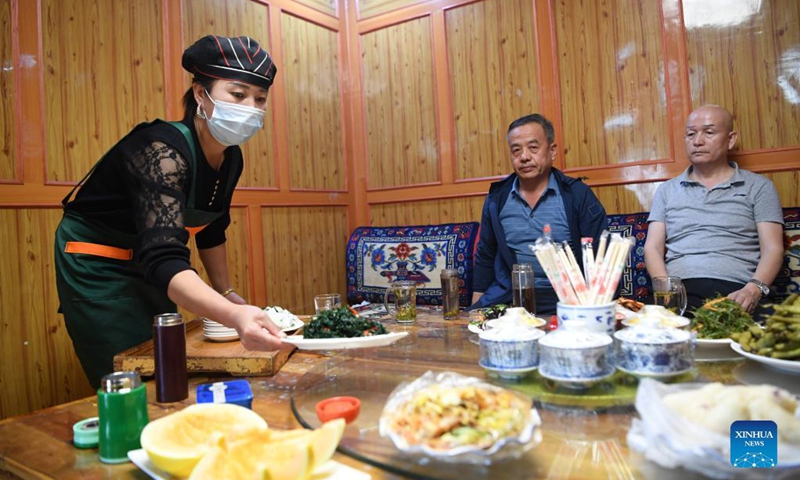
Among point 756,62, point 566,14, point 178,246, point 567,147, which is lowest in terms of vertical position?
point 178,246

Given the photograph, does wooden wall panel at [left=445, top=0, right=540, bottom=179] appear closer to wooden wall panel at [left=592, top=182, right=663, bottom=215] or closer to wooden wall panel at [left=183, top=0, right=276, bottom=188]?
wooden wall panel at [left=592, top=182, right=663, bottom=215]

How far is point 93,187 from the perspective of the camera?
160 cm

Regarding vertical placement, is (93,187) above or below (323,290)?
above

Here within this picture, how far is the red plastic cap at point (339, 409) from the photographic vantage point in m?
0.88

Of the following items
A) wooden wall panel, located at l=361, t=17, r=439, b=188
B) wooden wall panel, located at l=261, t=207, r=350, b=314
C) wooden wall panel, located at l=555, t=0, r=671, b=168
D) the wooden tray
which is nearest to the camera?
the wooden tray

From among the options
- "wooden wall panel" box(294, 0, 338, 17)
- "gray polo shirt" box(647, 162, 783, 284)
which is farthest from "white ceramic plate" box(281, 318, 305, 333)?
"wooden wall panel" box(294, 0, 338, 17)

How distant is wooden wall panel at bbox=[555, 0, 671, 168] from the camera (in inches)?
128

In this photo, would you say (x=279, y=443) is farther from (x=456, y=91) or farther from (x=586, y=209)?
(x=456, y=91)

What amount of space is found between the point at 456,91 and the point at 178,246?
295cm

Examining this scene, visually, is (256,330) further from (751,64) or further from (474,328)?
(751,64)

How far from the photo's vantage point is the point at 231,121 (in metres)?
1.69

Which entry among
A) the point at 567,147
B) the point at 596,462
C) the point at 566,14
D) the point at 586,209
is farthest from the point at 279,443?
the point at 566,14

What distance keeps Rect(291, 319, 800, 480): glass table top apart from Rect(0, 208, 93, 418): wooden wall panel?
1.92 meters

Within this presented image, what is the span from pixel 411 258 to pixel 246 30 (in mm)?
1889
